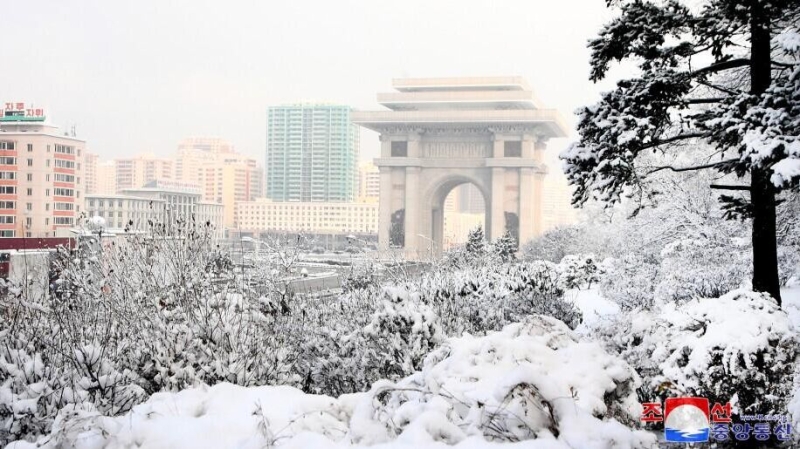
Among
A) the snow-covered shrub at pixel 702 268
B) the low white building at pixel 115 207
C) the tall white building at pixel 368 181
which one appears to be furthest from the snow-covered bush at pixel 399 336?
the tall white building at pixel 368 181

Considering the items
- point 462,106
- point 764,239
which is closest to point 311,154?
point 462,106

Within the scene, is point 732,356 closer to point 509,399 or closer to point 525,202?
point 509,399

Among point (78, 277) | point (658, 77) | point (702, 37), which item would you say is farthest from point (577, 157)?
point (78, 277)

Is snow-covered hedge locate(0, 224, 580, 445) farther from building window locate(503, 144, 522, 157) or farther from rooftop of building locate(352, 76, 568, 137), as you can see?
building window locate(503, 144, 522, 157)

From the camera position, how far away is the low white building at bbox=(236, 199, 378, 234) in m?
113

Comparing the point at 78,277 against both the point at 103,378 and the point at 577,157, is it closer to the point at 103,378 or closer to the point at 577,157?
the point at 103,378

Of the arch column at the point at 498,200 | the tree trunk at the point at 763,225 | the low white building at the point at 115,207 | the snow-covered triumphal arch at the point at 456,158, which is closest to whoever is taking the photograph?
the tree trunk at the point at 763,225

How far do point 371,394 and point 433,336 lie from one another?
3490 mm

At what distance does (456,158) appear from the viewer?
56812mm

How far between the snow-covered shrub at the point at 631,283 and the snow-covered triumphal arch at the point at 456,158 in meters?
34.9

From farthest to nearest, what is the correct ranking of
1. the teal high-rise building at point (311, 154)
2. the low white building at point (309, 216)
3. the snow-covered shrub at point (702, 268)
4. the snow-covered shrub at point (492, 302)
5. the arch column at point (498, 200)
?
the teal high-rise building at point (311, 154) < the low white building at point (309, 216) < the arch column at point (498, 200) < the snow-covered shrub at point (702, 268) < the snow-covered shrub at point (492, 302)

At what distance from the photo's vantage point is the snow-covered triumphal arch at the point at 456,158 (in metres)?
55.1

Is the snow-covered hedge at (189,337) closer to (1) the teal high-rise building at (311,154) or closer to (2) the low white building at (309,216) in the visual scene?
(2) the low white building at (309,216)

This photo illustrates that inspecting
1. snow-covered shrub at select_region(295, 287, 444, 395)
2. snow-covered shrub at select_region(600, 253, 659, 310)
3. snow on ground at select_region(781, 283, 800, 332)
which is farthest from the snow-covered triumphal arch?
snow-covered shrub at select_region(295, 287, 444, 395)
